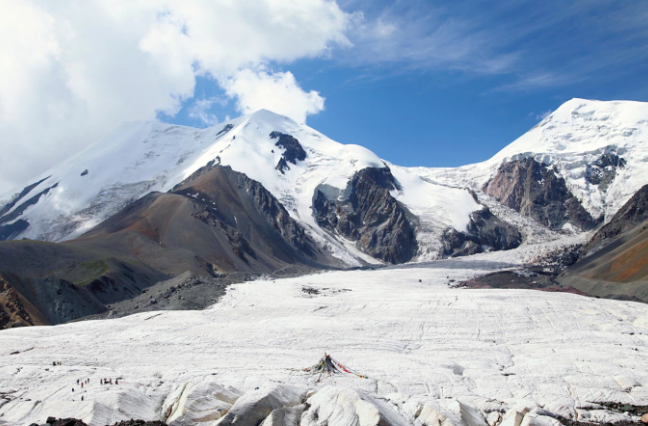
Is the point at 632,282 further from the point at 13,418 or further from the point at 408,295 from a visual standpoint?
the point at 13,418

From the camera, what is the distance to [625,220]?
144 metres

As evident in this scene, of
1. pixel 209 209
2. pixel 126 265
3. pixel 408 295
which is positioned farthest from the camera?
pixel 209 209

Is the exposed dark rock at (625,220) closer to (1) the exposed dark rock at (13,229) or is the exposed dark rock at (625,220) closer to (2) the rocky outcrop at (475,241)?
(2) the rocky outcrop at (475,241)

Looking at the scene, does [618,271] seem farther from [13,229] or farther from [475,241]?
[13,229]

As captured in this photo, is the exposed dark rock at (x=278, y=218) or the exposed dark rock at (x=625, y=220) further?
the exposed dark rock at (x=278, y=218)

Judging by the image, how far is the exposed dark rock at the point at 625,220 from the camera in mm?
139625

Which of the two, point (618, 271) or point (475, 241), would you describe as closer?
point (618, 271)

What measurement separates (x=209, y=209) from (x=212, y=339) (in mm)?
106713

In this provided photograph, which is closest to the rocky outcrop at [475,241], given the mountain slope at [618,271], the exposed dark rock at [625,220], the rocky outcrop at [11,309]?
the exposed dark rock at [625,220]

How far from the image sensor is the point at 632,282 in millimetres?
79312

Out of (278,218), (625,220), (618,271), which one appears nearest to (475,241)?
(625,220)

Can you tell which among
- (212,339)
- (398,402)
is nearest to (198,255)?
(212,339)

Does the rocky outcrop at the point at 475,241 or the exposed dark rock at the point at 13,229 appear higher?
the exposed dark rock at the point at 13,229

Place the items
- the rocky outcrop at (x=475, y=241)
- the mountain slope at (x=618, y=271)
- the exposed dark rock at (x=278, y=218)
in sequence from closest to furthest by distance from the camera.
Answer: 1. the mountain slope at (x=618, y=271)
2. the exposed dark rock at (x=278, y=218)
3. the rocky outcrop at (x=475, y=241)
